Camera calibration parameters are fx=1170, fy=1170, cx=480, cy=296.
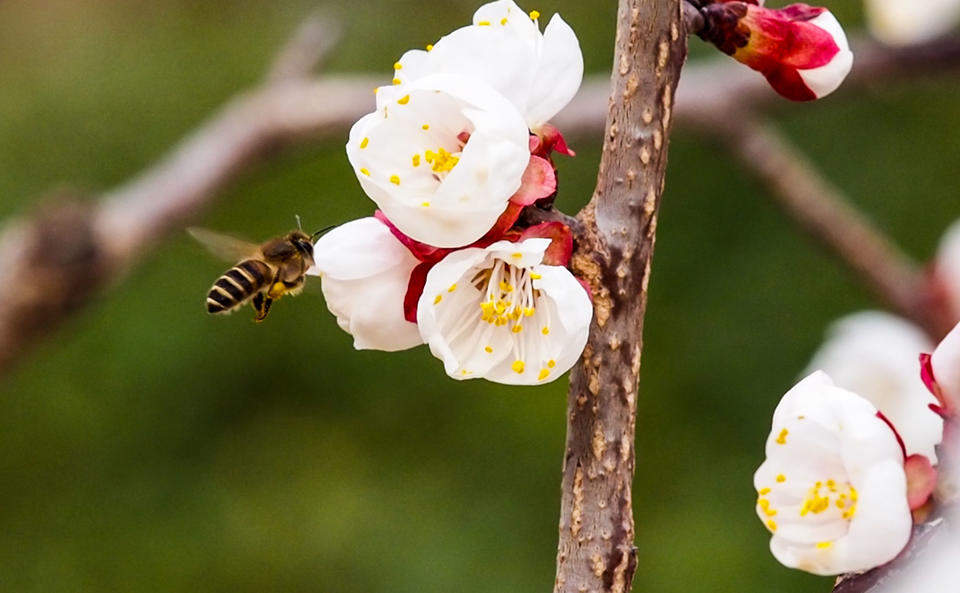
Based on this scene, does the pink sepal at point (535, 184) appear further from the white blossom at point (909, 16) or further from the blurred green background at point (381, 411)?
the blurred green background at point (381, 411)

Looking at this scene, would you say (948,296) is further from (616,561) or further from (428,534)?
(428,534)

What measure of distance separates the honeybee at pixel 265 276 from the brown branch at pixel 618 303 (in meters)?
0.32

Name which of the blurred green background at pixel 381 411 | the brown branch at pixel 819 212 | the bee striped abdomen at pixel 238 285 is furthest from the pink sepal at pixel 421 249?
the blurred green background at pixel 381 411

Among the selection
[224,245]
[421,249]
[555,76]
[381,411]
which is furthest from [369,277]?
[381,411]

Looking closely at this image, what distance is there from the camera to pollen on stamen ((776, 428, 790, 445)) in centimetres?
53

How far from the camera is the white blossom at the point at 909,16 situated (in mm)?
1477

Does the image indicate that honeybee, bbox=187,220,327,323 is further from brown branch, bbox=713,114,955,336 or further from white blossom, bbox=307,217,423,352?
brown branch, bbox=713,114,955,336

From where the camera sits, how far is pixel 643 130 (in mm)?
532

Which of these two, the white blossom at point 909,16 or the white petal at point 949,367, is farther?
the white blossom at point 909,16

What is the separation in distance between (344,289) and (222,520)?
6.92 ft

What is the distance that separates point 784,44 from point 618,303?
169mm

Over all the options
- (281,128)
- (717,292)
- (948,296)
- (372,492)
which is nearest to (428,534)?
(372,492)

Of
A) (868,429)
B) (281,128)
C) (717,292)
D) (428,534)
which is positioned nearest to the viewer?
(868,429)

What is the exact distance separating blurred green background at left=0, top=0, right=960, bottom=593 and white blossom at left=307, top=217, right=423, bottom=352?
1.87 metres
